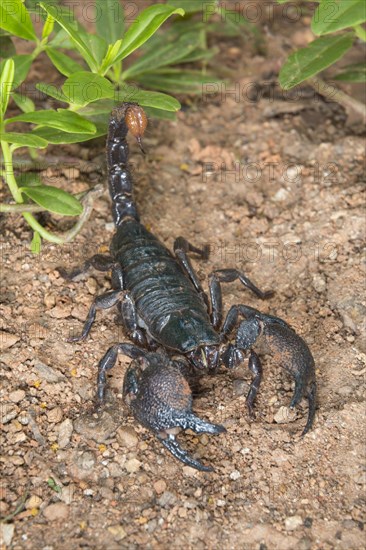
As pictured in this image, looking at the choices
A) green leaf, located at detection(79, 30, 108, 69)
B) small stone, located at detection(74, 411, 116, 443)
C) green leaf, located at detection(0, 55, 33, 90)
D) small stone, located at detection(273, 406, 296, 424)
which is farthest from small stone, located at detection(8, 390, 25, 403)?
green leaf, located at detection(79, 30, 108, 69)

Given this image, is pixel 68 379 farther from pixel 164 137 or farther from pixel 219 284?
pixel 164 137

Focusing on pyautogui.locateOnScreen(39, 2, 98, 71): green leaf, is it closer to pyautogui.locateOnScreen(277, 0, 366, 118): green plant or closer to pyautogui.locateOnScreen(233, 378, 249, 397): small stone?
pyautogui.locateOnScreen(277, 0, 366, 118): green plant

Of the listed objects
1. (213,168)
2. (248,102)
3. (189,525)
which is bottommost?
(189,525)

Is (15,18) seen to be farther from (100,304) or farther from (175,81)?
(100,304)

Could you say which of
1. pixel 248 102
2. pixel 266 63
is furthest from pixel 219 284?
pixel 266 63

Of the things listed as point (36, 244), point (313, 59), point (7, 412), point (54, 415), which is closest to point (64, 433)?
point (54, 415)

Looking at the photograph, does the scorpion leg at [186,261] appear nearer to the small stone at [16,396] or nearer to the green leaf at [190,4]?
the small stone at [16,396]

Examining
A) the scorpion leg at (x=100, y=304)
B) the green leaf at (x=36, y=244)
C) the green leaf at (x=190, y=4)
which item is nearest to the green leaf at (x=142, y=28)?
the green leaf at (x=190, y=4)
